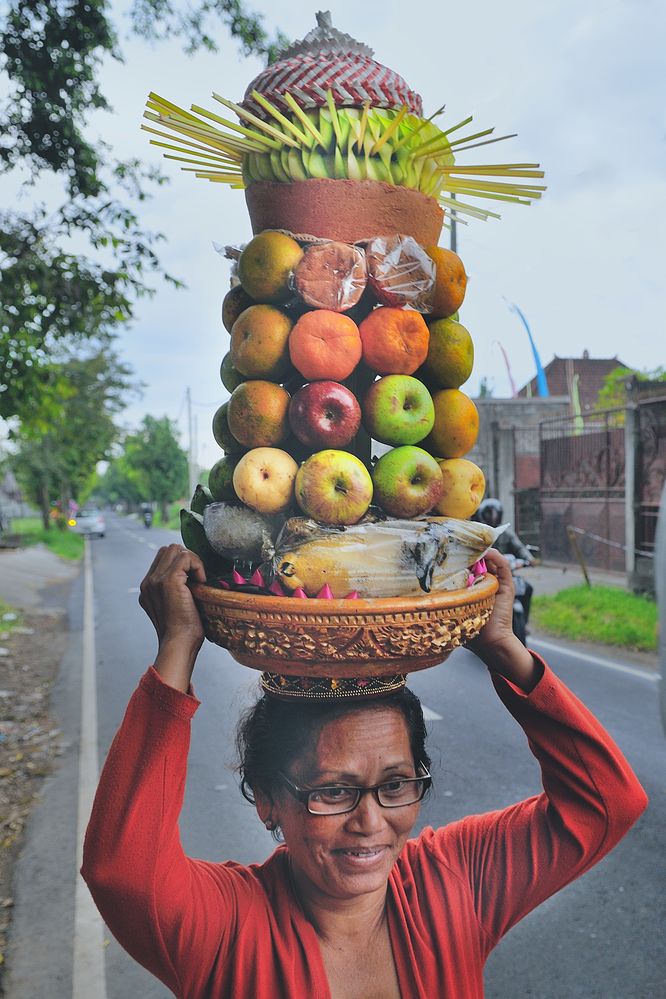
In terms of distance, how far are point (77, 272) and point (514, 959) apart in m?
5.24

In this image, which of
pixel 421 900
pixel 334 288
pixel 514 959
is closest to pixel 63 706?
pixel 514 959

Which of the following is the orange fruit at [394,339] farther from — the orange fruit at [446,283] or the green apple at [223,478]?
the green apple at [223,478]

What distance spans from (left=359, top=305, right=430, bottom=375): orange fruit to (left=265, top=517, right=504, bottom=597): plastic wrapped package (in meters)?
0.25

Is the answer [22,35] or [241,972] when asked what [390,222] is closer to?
[241,972]

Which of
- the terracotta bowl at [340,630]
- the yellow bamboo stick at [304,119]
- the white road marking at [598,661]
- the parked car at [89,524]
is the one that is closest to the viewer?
the terracotta bowl at [340,630]

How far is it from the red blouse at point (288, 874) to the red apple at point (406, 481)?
0.44 meters

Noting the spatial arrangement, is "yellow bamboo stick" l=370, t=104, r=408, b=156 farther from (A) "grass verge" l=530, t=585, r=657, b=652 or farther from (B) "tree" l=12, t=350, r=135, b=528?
(B) "tree" l=12, t=350, r=135, b=528

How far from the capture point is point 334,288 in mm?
1125

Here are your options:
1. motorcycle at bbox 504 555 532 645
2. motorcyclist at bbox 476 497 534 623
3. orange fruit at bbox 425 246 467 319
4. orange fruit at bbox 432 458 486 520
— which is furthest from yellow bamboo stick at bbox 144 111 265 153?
motorcycle at bbox 504 555 532 645

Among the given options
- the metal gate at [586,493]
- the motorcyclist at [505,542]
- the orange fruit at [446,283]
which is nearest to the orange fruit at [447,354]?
the orange fruit at [446,283]

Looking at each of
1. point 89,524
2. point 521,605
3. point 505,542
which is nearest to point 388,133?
point 505,542

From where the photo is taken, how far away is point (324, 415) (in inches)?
44.3

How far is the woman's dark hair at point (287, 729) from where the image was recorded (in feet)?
4.34

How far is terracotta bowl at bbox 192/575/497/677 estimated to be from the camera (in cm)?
104
